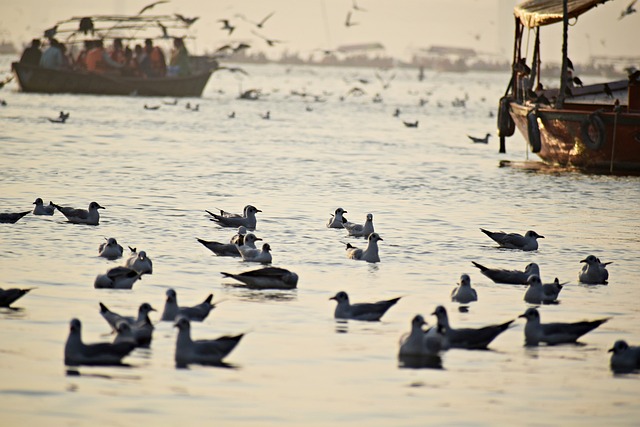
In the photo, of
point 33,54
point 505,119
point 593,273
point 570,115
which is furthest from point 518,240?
point 33,54

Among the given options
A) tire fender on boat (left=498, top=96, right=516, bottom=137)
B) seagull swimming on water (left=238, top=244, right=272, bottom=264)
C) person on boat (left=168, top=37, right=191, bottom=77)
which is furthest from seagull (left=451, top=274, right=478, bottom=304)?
person on boat (left=168, top=37, right=191, bottom=77)

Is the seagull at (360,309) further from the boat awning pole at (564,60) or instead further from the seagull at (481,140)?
the seagull at (481,140)

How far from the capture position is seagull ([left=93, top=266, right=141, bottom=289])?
15.0 meters

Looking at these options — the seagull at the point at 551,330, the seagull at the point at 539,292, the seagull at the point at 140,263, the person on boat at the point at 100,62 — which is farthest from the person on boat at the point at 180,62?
the seagull at the point at 551,330

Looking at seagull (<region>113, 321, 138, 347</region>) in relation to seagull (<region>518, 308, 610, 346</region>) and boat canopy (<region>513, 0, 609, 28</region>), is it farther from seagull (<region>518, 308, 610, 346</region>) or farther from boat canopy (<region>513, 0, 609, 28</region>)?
boat canopy (<region>513, 0, 609, 28</region>)

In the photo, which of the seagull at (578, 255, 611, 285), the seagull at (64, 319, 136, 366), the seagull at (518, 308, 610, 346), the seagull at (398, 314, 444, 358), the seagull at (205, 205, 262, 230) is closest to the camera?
the seagull at (64, 319, 136, 366)

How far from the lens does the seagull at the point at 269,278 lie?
15.3m

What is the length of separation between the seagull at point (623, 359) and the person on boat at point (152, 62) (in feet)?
218

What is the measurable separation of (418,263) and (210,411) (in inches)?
335

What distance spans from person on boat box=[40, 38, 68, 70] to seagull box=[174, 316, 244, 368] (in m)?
65.1

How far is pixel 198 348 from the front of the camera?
Answer: 457 inches

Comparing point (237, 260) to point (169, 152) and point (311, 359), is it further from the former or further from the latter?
point (169, 152)

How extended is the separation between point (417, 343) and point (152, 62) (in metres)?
67.5

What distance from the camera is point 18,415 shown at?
32.2 ft
